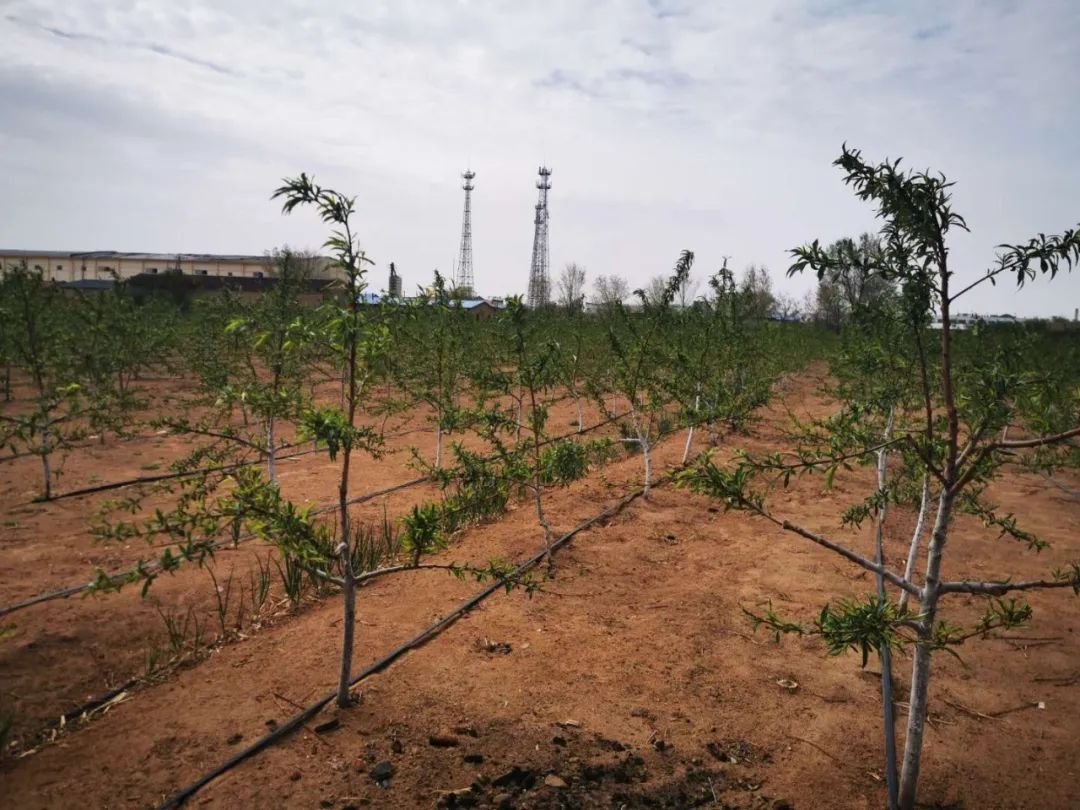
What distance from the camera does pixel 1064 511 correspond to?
9.35 m

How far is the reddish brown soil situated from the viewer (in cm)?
351

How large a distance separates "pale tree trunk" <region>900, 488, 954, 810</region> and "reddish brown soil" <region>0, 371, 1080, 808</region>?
44cm

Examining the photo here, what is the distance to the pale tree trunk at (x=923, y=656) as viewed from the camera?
295 centimetres

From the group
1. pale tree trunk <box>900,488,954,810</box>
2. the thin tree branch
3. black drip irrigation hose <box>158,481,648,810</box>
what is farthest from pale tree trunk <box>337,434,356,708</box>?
the thin tree branch

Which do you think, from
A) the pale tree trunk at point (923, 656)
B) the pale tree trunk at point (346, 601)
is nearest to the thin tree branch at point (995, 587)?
the pale tree trunk at point (923, 656)

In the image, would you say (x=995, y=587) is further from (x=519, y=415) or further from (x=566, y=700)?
(x=519, y=415)

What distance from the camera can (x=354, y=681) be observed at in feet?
14.5

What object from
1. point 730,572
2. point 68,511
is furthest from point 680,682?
point 68,511

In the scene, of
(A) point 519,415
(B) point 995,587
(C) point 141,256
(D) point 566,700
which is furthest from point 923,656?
(C) point 141,256

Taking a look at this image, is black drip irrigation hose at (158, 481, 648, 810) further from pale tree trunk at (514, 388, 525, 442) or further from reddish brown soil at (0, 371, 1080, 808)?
pale tree trunk at (514, 388, 525, 442)

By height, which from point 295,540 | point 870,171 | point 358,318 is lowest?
point 295,540

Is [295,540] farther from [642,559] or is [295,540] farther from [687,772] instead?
[642,559]

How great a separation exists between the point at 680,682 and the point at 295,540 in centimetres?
273

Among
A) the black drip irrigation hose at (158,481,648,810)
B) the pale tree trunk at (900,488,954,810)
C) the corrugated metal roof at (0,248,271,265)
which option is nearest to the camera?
the pale tree trunk at (900,488,954,810)
